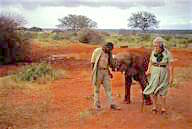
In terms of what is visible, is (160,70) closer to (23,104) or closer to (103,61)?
(103,61)

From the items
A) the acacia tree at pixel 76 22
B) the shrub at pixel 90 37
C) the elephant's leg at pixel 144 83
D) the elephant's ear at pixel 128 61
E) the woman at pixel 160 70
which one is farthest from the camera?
the acacia tree at pixel 76 22

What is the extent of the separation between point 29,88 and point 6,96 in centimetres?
117

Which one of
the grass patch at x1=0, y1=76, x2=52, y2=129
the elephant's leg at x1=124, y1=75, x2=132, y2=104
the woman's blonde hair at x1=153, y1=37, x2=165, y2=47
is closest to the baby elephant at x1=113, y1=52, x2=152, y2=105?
the elephant's leg at x1=124, y1=75, x2=132, y2=104

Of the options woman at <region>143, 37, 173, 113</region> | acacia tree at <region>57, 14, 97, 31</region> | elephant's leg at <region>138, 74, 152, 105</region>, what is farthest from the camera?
acacia tree at <region>57, 14, 97, 31</region>

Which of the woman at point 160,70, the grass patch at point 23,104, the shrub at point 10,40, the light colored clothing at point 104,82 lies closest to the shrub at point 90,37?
the shrub at point 10,40

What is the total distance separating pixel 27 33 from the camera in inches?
757

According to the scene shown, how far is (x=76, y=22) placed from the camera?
152 feet

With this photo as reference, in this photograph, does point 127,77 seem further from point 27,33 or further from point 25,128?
point 27,33

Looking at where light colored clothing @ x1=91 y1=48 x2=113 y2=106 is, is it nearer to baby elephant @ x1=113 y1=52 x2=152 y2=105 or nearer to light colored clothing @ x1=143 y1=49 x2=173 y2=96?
baby elephant @ x1=113 y1=52 x2=152 y2=105

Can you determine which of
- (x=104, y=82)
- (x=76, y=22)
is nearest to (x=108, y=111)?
(x=104, y=82)

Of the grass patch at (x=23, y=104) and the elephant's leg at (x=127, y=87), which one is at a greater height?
the elephant's leg at (x=127, y=87)

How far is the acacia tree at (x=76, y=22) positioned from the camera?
44.8m

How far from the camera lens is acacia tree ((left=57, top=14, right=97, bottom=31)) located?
44812mm

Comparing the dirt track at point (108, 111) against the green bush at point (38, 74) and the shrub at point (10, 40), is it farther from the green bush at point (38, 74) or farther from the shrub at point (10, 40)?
the shrub at point (10, 40)
